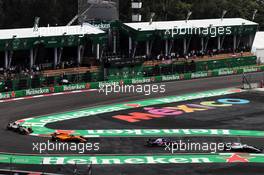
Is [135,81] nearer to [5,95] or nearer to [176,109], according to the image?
[176,109]

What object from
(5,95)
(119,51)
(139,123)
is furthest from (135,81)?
(139,123)

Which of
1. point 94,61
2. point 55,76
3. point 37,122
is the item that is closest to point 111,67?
point 94,61

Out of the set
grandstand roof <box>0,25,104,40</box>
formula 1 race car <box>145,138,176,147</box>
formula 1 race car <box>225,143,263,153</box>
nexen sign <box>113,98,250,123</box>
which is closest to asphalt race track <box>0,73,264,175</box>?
formula 1 race car <box>145,138,176,147</box>

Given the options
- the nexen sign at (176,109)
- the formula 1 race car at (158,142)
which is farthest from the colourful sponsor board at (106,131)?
the formula 1 race car at (158,142)

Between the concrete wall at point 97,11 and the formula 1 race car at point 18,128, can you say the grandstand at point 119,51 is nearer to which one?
the concrete wall at point 97,11

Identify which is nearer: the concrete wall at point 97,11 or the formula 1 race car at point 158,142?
the formula 1 race car at point 158,142

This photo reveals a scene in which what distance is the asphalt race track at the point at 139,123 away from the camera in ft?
130

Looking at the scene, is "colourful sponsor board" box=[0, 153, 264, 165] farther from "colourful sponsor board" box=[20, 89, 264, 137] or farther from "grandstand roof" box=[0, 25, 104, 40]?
"grandstand roof" box=[0, 25, 104, 40]

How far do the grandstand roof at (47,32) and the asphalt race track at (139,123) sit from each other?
9822mm

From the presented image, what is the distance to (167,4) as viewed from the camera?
109m

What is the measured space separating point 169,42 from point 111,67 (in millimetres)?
18790

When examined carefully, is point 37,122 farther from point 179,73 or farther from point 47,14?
point 47,14

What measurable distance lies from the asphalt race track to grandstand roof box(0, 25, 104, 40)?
9822 millimetres

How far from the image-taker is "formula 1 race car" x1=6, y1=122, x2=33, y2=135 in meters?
48.8
